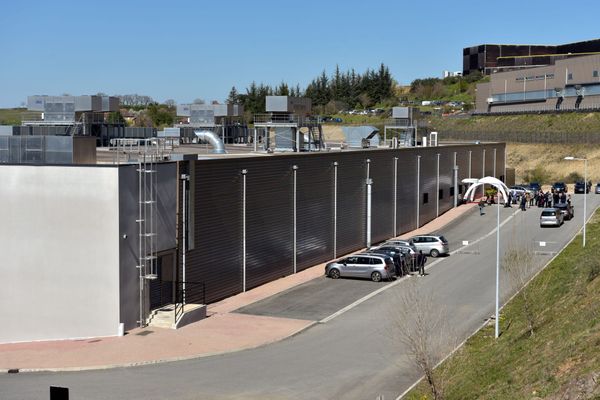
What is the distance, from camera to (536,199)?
206 feet

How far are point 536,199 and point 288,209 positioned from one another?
31.9 m

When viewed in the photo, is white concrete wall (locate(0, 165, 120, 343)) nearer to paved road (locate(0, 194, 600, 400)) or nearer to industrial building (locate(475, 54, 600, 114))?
paved road (locate(0, 194, 600, 400))

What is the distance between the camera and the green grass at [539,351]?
1598cm

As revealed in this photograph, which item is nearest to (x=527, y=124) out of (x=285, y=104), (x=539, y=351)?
(x=285, y=104)

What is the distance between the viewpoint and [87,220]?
2542cm

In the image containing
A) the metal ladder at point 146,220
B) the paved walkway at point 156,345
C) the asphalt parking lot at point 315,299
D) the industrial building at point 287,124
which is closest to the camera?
the paved walkway at point 156,345

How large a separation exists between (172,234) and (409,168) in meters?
27.3

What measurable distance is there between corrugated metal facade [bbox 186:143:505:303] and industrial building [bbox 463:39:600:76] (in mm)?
102095

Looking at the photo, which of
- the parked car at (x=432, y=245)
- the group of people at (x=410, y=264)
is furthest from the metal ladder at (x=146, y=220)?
the parked car at (x=432, y=245)

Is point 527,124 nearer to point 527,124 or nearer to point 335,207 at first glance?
point 527,124

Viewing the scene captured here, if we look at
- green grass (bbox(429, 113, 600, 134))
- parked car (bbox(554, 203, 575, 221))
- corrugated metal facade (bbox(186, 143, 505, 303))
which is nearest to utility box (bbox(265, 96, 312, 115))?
corrugated metal facade (bbox(186, 143, 505, 303))

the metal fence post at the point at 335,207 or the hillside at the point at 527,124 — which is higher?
the hillside at the point at 527,124

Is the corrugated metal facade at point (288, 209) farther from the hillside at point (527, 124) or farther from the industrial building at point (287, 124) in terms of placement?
the hillside at point (527, 124)

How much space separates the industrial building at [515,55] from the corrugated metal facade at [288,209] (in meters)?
102
